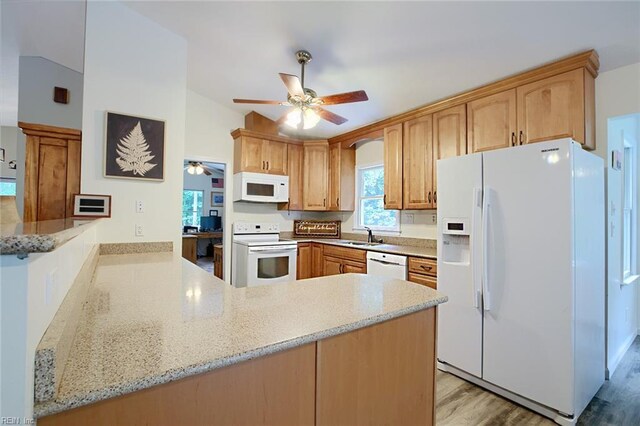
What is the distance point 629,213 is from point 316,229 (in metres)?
3.57

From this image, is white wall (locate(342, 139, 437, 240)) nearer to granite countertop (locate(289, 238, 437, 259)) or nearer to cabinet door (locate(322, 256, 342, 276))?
granite countertop (locate(289, 238, 437, 259))

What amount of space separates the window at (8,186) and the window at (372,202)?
3618 millimetres

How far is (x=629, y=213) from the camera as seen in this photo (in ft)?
9.66

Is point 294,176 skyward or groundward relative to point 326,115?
groundward

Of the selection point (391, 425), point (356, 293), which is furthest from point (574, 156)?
point (391, 425)

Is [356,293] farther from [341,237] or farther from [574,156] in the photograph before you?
[341,237]

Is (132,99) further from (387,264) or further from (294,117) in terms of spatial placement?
(387,264)

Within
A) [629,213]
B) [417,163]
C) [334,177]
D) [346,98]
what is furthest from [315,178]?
[629,213]

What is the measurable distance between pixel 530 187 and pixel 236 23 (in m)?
2.52

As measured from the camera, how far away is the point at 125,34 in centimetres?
246

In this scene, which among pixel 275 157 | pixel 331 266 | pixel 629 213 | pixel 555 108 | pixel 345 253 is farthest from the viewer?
pixel 275 157

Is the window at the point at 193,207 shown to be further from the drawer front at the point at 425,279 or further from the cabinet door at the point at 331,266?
the drawer front at the point at 425,279

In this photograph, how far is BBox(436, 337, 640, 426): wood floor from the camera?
188 cm

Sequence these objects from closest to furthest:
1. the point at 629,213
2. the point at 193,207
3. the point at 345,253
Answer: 1. the point at 629,213
2. the point at 345,253
3. the point at 193,207
